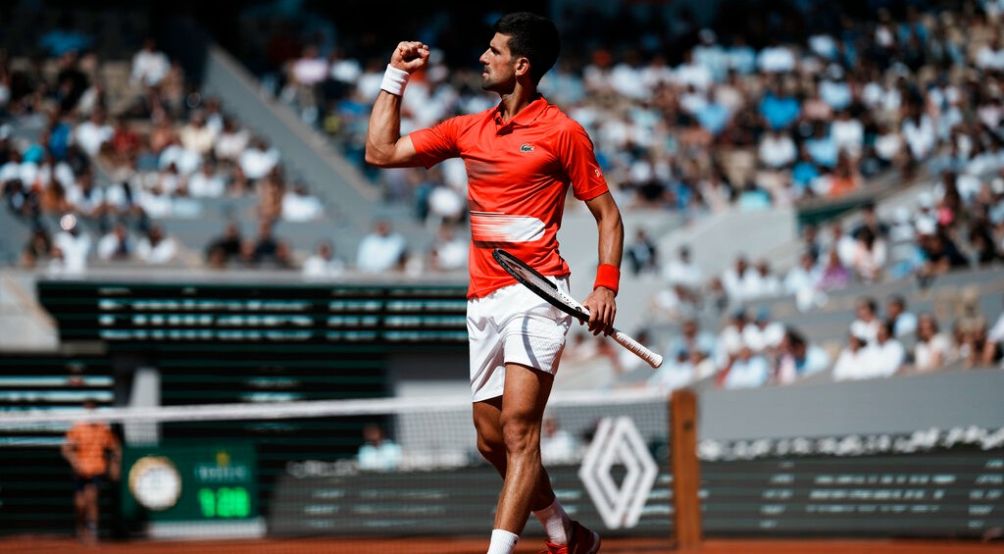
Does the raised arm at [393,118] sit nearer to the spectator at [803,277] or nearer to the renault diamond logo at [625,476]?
the renault diamond logo at [625,476]

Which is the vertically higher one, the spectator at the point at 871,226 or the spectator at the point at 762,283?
the spectator at the point at 871,226

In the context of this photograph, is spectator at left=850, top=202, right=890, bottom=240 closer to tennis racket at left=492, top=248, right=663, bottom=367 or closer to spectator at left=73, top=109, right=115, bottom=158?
spectator at left=73, top=109, right=115, bottom=158

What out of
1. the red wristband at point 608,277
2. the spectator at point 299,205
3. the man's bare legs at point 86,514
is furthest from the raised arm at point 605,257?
the spectator at point 299,205

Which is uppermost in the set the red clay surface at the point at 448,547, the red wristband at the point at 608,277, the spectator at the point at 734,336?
the red wristband at the point at 608,277

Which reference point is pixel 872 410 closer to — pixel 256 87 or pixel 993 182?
pixel 993 182

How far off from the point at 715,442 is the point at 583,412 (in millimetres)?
2682

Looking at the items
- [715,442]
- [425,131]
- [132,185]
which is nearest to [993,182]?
[715,442]

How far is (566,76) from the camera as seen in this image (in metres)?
28.4

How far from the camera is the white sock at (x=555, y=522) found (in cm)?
777

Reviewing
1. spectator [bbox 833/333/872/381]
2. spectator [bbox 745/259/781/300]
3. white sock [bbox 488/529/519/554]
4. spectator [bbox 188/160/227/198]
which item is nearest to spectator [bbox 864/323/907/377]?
spectator [bbox 833/333/872/381]

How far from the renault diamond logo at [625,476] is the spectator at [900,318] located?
18.3ft

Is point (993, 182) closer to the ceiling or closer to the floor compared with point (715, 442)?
closer to the ceiling

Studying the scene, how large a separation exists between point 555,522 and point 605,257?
1.42 m

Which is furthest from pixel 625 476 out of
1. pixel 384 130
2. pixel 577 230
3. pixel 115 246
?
pixel 577 230
